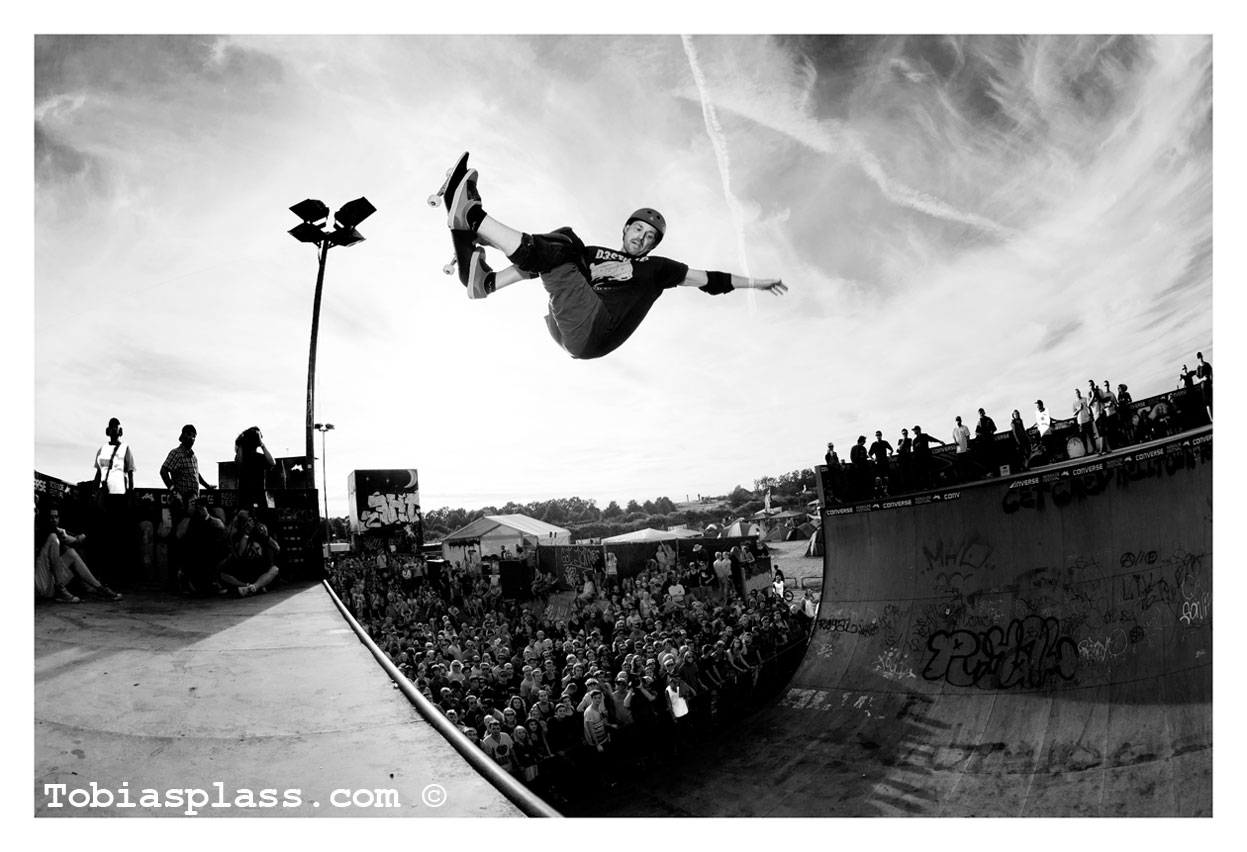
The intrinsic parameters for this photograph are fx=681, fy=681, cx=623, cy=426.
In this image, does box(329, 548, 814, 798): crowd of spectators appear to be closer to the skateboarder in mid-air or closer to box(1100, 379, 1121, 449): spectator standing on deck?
the skateboarder in mid-air

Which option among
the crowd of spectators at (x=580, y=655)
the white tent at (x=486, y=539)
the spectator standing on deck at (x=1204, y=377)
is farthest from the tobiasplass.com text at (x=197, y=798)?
the white tent at (x=486, y=539)

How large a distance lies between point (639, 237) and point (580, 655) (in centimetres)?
407

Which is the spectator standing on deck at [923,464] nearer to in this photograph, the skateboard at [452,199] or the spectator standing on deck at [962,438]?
the spectator standing on deck at [962,438]

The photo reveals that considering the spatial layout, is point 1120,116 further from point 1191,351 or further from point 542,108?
point 542,108

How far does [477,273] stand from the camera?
177 inches

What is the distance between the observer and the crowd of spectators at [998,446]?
6867 mm

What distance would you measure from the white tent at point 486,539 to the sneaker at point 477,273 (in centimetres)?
709

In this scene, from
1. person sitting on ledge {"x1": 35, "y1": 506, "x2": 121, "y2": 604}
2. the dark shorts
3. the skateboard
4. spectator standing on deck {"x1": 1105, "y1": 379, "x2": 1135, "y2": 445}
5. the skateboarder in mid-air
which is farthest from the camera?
spectator standing on deck {"x1": 1105, "y1": 379, "x2": 1135, "y2": 445}

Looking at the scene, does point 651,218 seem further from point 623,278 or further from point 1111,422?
point 1111,422

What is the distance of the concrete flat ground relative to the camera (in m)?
2.98

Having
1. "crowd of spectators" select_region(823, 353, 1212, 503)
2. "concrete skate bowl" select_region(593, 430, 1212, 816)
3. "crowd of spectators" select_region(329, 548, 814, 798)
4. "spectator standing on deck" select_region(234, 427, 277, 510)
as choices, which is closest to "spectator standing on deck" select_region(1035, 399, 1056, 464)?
"crowd of spectators" select_region(823, 353, 1212, 503)

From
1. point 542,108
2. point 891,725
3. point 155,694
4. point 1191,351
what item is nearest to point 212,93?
point 542,108

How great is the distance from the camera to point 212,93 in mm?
4613

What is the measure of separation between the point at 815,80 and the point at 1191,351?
3.66 m
